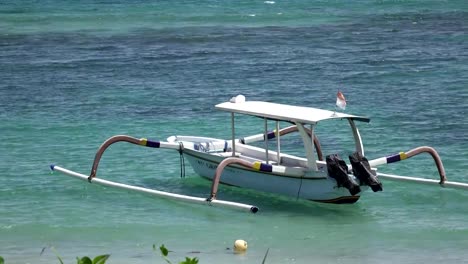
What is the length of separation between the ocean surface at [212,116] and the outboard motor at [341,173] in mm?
637

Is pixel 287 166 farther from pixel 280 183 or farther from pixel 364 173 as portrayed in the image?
pixel 364 173

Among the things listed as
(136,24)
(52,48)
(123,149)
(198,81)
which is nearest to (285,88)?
(198,81)

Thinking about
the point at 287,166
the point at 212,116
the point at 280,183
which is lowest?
the point at 212,116

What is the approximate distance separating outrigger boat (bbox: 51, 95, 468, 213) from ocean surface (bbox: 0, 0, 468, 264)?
1.09 ft

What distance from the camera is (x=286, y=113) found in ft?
59.8

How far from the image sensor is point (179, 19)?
166ft

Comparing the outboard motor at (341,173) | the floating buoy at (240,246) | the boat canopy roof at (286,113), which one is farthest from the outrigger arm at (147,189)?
the boat canopy roof at (286,113)

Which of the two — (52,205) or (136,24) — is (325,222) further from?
(136,24)

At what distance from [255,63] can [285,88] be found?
5071 millimetres

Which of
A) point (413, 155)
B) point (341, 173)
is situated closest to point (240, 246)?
point (341, 173)

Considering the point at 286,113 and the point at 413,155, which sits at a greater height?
→ the point at 286,113

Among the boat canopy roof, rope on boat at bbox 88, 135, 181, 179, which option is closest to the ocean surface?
rope on boat at bbox 88, 135, 181, 179

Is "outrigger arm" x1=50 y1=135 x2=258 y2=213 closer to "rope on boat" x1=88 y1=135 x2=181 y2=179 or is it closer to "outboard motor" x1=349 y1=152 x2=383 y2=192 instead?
"rope on boat" x1=88 y1=135 x2=181 y2=179

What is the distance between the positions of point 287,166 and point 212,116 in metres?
8.46
